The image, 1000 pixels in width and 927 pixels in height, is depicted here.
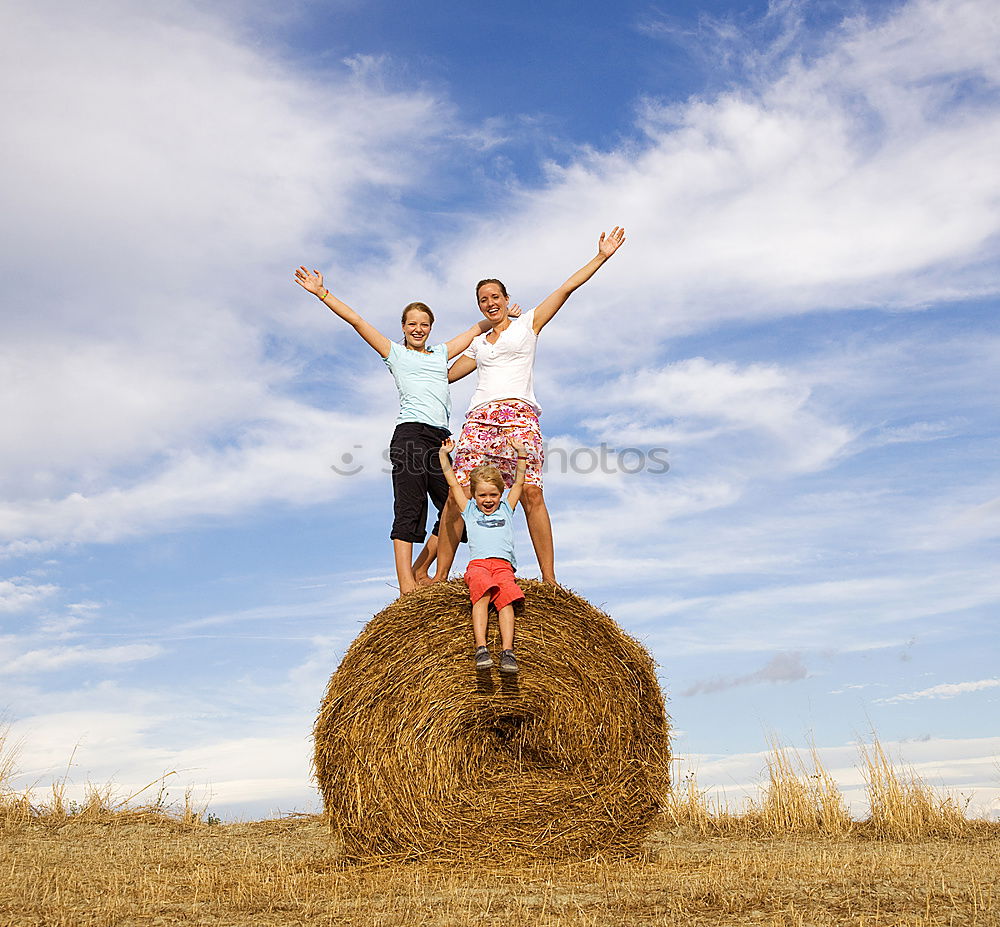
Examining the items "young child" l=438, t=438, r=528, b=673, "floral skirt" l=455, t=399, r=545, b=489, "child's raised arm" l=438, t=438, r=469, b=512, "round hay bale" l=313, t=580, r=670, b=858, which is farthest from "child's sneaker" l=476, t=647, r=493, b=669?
"floral skirt" l=455, t=399, r=545, b=489

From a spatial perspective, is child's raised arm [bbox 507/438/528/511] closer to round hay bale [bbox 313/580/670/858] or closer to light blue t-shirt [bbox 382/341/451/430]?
round hay bale [bbox 313/580/670/858]

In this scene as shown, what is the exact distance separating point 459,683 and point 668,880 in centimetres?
183

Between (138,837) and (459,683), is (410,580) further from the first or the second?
(138,837)

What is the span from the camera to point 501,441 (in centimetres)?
739

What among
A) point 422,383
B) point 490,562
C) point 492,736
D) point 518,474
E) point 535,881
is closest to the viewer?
point 535,881

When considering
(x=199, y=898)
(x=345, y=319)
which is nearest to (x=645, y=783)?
(x=199, y=898)

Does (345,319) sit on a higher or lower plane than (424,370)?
higher

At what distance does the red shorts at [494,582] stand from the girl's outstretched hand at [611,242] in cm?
278

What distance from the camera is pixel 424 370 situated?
802 centimetres

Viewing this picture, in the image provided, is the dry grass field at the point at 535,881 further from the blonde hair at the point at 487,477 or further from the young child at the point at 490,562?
the blonde hair at the point at 487,477

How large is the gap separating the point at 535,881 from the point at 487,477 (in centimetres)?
258

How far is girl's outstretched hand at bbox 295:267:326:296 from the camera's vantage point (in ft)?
27.2

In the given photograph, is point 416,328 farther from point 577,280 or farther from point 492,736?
point 492,736

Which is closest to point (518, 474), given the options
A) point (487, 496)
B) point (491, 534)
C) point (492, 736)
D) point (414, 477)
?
point (487, 496)
